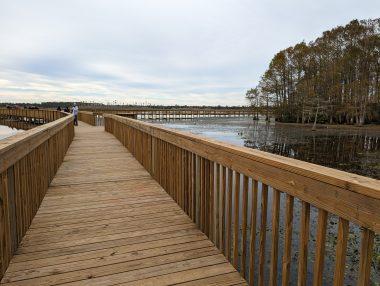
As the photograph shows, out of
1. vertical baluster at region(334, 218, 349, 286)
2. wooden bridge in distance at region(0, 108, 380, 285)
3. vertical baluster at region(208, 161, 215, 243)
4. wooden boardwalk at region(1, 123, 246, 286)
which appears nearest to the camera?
vertical baluster at region(334, 218, 349, 286)

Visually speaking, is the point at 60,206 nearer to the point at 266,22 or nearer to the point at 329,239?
the point at 329,239

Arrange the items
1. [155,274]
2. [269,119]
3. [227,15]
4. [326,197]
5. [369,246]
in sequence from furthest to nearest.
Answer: [269,119]
[227,15]
[155,274]
[326,197]
[369,246]

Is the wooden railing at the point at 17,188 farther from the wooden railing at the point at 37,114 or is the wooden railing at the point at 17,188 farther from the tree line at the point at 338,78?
the tree line at the point at 338,78

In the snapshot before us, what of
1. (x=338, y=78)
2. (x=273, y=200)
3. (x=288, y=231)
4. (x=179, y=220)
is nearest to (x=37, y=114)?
(x=179, y=220)

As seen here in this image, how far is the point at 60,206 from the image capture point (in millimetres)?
4188

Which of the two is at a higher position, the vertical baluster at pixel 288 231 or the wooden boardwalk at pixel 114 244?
the vertical baluster at pixel 288 231

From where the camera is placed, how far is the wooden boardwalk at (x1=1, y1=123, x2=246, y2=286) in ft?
7.93

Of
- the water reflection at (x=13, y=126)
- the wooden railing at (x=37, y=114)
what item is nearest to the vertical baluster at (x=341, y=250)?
the wooden railing at (x=37, y=114)

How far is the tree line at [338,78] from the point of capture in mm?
41562

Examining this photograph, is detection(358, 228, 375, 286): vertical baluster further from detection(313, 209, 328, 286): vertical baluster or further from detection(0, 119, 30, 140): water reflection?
detection(0, 119, 30, 140): water reflection

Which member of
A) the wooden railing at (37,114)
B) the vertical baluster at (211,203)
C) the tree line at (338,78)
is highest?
the tree line at (338,78)

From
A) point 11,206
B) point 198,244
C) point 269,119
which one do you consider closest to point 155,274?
point 198,244

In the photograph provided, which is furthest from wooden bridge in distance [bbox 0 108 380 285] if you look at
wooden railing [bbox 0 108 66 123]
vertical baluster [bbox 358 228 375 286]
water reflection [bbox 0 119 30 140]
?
water reflection [bbox 0 119 30 140]

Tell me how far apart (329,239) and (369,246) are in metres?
4.70
